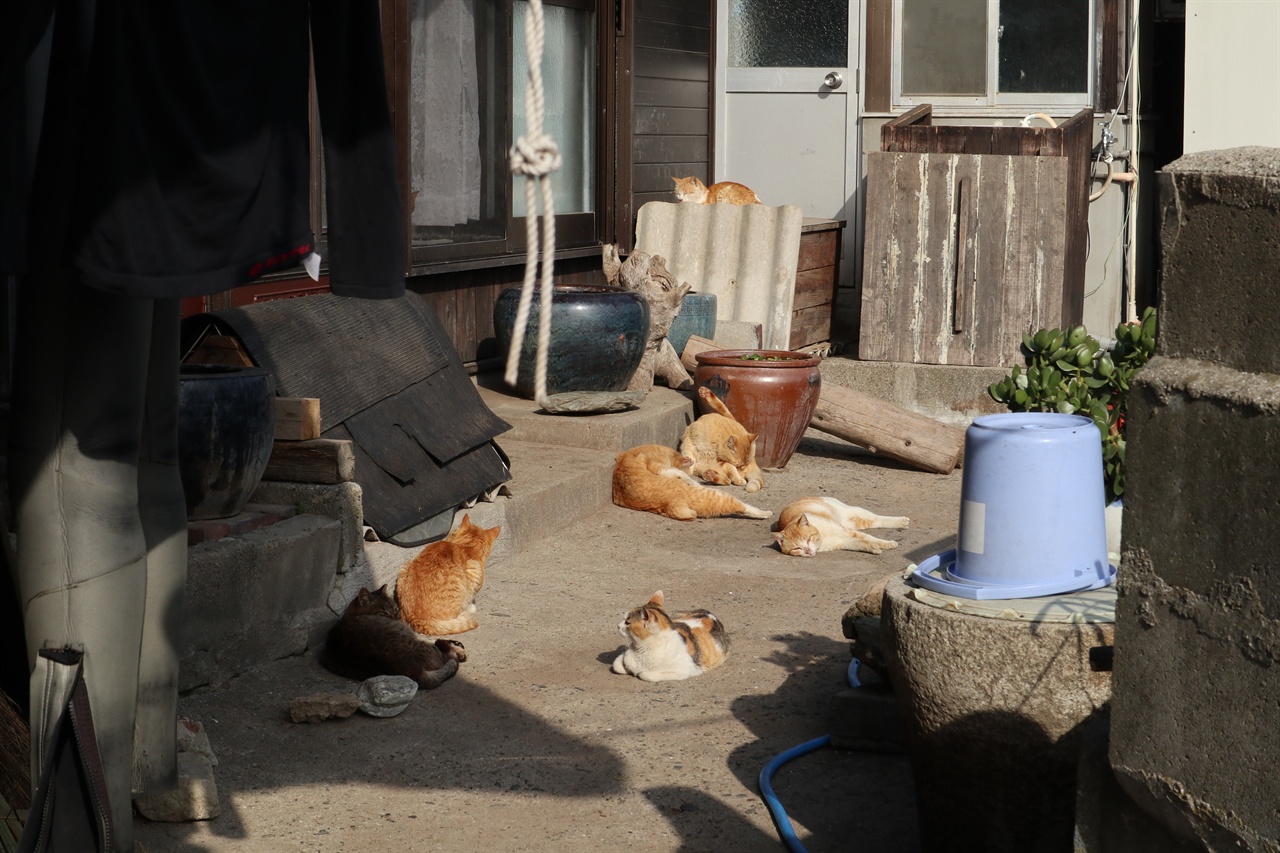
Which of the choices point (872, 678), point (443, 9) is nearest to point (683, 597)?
point (872, 678)

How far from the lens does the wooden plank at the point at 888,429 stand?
→ 6.93 metres

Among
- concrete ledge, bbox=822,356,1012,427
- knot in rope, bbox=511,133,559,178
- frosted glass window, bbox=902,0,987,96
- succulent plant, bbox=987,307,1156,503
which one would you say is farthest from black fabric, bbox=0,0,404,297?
frosted glass window, bbox=902,0,987,96

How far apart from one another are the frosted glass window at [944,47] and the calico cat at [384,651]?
6.93 m

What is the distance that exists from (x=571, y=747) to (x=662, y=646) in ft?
1.79

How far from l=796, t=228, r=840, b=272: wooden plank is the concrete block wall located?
672cm

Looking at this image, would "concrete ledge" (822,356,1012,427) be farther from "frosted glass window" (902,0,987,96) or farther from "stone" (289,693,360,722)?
"stone" (289,693,360,722)

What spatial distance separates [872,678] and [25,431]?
7.58ft

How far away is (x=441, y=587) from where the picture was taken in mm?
4285

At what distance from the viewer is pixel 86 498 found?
6.75 feet

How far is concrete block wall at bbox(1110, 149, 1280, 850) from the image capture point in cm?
184

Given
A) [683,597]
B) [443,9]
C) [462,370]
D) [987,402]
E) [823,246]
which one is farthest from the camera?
[823,246]

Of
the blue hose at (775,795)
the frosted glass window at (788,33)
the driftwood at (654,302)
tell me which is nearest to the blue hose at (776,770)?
the blue hose at (775,795)

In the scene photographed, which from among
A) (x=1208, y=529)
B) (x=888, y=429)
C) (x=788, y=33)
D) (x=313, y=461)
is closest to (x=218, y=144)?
(x=1208, y=529)

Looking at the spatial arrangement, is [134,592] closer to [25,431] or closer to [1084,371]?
[25,431]
